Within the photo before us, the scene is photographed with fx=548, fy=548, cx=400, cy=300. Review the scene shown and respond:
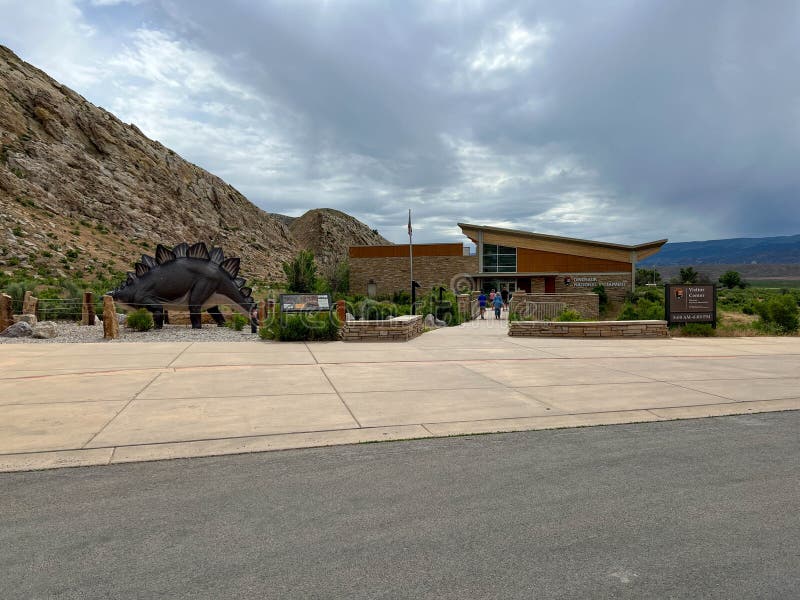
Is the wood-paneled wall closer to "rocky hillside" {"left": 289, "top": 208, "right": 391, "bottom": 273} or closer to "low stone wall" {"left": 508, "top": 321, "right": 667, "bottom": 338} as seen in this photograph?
"low stone wall" {"left": 508, "top": 321, "right": 667, "bottom": 338}

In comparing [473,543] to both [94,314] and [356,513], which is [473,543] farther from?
[94,314]

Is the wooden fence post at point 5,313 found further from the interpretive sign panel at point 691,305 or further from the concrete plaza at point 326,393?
the interpretive sign panel at point 691,305

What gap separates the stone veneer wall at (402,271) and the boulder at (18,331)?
35.2 metres

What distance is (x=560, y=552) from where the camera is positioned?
3.29 meters

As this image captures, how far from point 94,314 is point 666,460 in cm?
1944

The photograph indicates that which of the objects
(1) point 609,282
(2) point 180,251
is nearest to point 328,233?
(1) point 609,282

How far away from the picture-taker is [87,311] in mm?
19047

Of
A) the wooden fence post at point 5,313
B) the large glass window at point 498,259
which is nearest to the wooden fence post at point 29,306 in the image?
the wooden fence post at point 5,313

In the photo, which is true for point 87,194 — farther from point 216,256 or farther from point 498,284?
point 216,256

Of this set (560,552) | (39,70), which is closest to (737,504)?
(560,552)

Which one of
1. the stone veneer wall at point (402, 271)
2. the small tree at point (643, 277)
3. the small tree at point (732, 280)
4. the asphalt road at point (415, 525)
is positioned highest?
the small tree at point (643, 277)

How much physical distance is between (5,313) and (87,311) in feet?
11.0

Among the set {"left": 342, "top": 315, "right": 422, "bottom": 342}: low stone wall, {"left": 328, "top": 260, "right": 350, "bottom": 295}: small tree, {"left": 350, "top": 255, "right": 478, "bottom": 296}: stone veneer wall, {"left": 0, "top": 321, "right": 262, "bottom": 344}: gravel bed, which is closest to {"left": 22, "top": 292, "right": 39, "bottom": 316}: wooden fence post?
{"left": 0, "top": 321, "right": 262, "bottom": 344}: gravel bed

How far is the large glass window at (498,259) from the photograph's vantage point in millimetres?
48125
